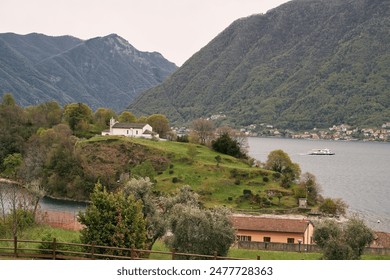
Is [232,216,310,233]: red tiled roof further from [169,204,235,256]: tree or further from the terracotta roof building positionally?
[169,204,235,256]: tree

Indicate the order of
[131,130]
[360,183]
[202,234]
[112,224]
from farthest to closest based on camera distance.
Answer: [360,183] → [131,130] → [202,234] → [112,224]

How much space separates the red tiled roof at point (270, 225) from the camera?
54281 mm

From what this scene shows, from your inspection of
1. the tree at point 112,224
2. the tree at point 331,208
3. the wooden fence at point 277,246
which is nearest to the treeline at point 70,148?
the tree at point 331,208

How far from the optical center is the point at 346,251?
32906 millimetres

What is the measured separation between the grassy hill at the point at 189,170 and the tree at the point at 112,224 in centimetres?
4596

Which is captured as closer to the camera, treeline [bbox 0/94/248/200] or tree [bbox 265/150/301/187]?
treeline [bbox 0/94/248/200]

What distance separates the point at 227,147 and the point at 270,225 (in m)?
55.2

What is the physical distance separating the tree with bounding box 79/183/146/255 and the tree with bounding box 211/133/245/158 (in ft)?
256

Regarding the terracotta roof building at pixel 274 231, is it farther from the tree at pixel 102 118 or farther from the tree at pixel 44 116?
the tree at pixel 44 116

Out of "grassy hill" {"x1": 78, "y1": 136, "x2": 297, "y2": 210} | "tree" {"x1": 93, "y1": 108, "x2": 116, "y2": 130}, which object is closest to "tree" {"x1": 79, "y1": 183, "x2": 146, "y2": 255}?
"grassy hill" {"x1": 78, "y1": 136, "x2": 297, "y2": 210}

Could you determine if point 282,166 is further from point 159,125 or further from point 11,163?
point 11,163

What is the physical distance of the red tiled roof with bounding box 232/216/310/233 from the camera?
178 feet

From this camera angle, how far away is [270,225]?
55.7m

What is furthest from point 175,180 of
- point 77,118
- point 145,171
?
point 77,118
